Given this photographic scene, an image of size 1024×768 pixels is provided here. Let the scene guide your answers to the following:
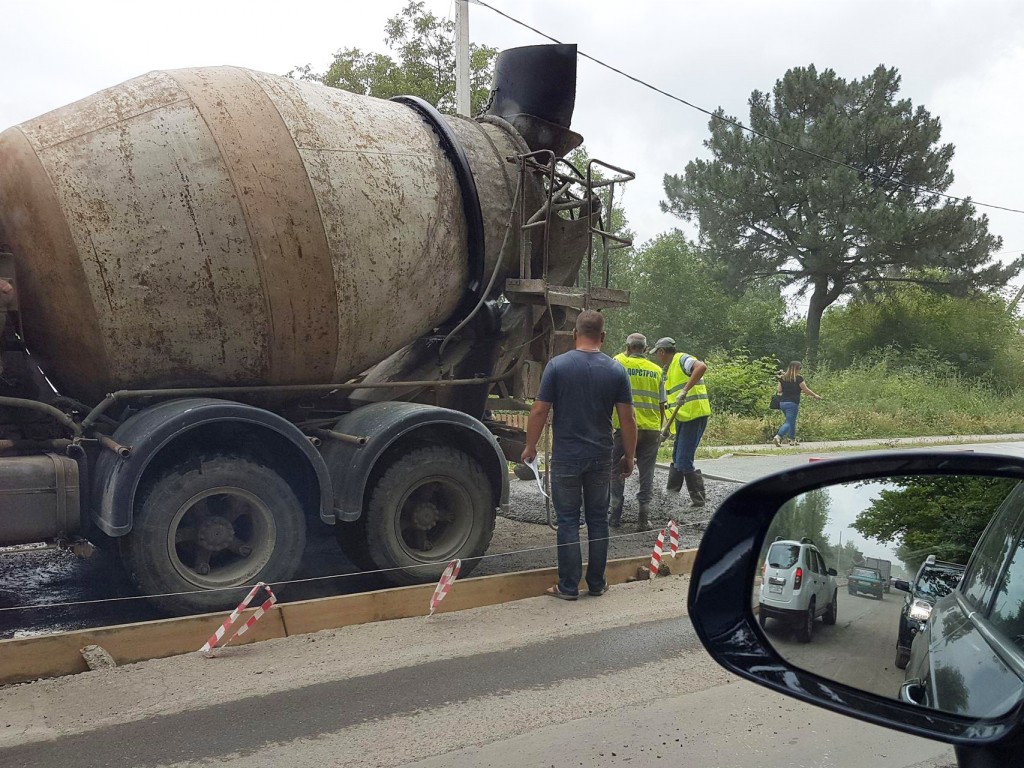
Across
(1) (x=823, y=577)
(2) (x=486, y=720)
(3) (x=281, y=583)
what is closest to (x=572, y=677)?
(2) (x=486, y=720)

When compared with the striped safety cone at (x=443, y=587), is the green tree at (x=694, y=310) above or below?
above

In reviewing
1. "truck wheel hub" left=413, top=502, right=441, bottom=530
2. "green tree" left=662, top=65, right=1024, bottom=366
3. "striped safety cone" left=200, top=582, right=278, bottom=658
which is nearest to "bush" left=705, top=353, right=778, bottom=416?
"green tree" left=662, top=65, right=1024, bottom=366

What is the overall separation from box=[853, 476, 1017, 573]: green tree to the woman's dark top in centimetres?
1570

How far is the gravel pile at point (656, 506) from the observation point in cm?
844

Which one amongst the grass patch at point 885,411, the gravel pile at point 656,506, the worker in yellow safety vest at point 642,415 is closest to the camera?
the worker in yellow safety vest at point 642,415

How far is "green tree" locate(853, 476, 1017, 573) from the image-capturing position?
153 centimetres

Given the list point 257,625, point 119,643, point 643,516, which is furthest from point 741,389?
point 119,643

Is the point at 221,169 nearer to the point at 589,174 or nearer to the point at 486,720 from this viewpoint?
the point at 589,174

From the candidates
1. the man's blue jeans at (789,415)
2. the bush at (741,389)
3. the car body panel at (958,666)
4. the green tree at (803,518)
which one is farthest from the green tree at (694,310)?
the car body panel at (958,666)

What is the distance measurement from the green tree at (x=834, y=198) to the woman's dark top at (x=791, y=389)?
16096 mm

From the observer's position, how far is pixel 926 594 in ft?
5.13

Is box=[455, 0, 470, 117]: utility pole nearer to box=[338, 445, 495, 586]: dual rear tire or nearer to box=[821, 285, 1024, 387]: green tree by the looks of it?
box=[338, 445, 495, 586]: dual rear tire

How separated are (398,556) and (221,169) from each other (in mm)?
2604

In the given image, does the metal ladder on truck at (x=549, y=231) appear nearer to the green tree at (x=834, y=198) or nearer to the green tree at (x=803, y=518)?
the green tree at (x=803, y=518)
